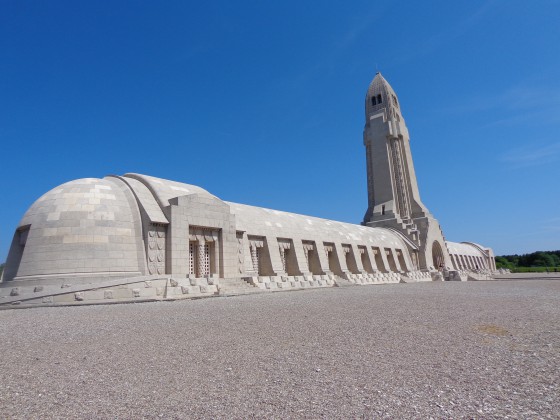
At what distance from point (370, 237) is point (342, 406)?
40.2 meters

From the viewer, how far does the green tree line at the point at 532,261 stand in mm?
95000

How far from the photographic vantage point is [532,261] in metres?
101

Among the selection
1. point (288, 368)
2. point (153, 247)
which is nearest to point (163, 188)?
point (153, 247)

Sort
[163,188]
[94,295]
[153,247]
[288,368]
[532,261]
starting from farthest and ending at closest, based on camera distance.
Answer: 1. [532,261]
2. [163,188]
3. [153,247]
4. [94,295]
5. [288,368]

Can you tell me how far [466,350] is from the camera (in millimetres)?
6203

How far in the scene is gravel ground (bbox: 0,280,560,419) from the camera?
13.3ft

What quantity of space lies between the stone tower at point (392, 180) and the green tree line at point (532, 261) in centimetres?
5463

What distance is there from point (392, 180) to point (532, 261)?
234 ft

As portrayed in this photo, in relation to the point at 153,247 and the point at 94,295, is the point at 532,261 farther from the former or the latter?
the point at 94,295

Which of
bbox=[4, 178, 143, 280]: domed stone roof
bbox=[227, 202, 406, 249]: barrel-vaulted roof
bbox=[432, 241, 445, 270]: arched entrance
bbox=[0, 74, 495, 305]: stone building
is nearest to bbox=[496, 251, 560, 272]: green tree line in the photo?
bbox=[432, 241, 445, 270]: arched entrance

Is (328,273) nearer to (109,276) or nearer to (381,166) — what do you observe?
(109,276)

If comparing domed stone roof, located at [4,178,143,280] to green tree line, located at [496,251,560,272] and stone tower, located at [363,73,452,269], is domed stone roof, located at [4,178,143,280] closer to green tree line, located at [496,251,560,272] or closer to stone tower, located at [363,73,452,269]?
stone tower, located at [363,73,452,269]

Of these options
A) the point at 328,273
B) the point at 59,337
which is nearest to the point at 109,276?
the point at 59,337

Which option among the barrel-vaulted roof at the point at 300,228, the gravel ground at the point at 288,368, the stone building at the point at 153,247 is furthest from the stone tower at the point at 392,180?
the gravel ground at the point at 288,368
